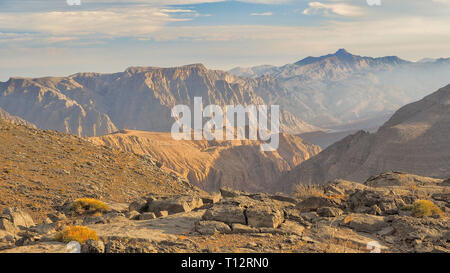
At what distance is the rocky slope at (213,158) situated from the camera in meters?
95.2

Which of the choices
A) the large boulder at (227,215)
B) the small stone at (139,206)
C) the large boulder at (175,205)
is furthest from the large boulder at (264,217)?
the small stone at (139,206)

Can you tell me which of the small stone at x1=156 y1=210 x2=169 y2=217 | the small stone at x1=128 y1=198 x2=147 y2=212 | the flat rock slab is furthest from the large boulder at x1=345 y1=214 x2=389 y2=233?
the small stone at x1=128 y1=198 x2=147 y2=212

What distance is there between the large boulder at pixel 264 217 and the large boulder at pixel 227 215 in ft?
0.63

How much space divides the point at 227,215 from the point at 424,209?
18.8 ft

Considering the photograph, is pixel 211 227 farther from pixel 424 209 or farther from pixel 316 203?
pixel 424 209

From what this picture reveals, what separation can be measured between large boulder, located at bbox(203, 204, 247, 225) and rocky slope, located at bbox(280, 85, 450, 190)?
44676mm

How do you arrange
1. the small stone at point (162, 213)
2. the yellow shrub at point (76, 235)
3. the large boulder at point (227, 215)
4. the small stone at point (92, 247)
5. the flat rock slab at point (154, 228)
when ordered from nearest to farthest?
1. the small stone at point (92, 247)
2. the yellow shrub at point (76, 235)
3. the flat rock slab at point (154, 228)
4. the large boulder at point (227, 215)
5. the small stone at point (162, 213)

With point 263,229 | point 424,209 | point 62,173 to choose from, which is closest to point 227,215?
point 263,229

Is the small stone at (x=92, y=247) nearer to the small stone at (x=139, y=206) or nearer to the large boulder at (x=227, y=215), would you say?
the large boulder at (x=227, y=215)

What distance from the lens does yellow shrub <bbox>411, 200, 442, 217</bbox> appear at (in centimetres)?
1129

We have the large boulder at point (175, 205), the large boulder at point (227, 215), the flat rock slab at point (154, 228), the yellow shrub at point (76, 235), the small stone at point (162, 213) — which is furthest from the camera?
the large boulder at point (175, 205)

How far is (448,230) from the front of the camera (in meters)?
9.73
